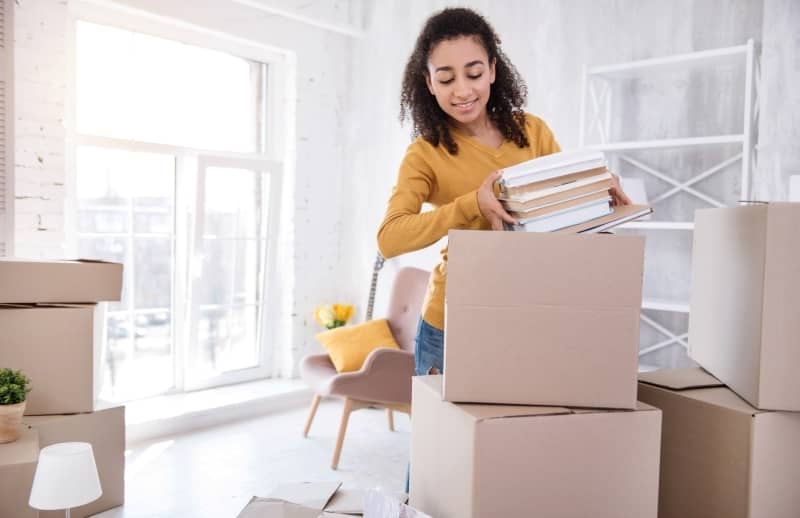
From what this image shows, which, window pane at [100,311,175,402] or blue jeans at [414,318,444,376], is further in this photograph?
window pane at [100,311,175,402]

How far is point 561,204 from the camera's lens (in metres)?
1.20

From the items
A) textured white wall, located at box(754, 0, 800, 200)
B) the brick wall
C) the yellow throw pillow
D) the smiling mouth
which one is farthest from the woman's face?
the brick wall

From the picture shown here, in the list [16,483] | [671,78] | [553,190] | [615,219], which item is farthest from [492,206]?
[671,78]

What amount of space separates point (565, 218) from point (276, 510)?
2.42ft

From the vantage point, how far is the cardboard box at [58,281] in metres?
2.20

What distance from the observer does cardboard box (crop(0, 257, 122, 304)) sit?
2.20m

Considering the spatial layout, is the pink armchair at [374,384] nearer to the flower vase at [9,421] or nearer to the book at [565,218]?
the flower vase at [9,421]

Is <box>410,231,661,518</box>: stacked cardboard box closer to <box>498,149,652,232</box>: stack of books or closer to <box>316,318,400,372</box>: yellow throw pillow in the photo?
<box>498,149,652,232</box>: stack of books

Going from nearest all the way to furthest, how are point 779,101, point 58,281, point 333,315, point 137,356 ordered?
point 58,281 → point 779,101 → point 137,356 → point 333,315

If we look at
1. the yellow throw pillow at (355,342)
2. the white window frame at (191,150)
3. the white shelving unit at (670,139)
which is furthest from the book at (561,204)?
the white window frame at (191,150)

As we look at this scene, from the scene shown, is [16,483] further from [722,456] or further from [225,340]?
[225,340]

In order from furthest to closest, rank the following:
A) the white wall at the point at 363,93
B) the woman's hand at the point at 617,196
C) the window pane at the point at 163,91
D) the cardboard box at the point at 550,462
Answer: the window pane at the point at 163,91 < the white wall at the point at 363,93 < the woman's hand at the point at 617,196 < the cardboard box at the point at 550,462

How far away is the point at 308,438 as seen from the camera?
143 inches

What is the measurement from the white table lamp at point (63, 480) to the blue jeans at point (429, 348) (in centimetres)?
94
